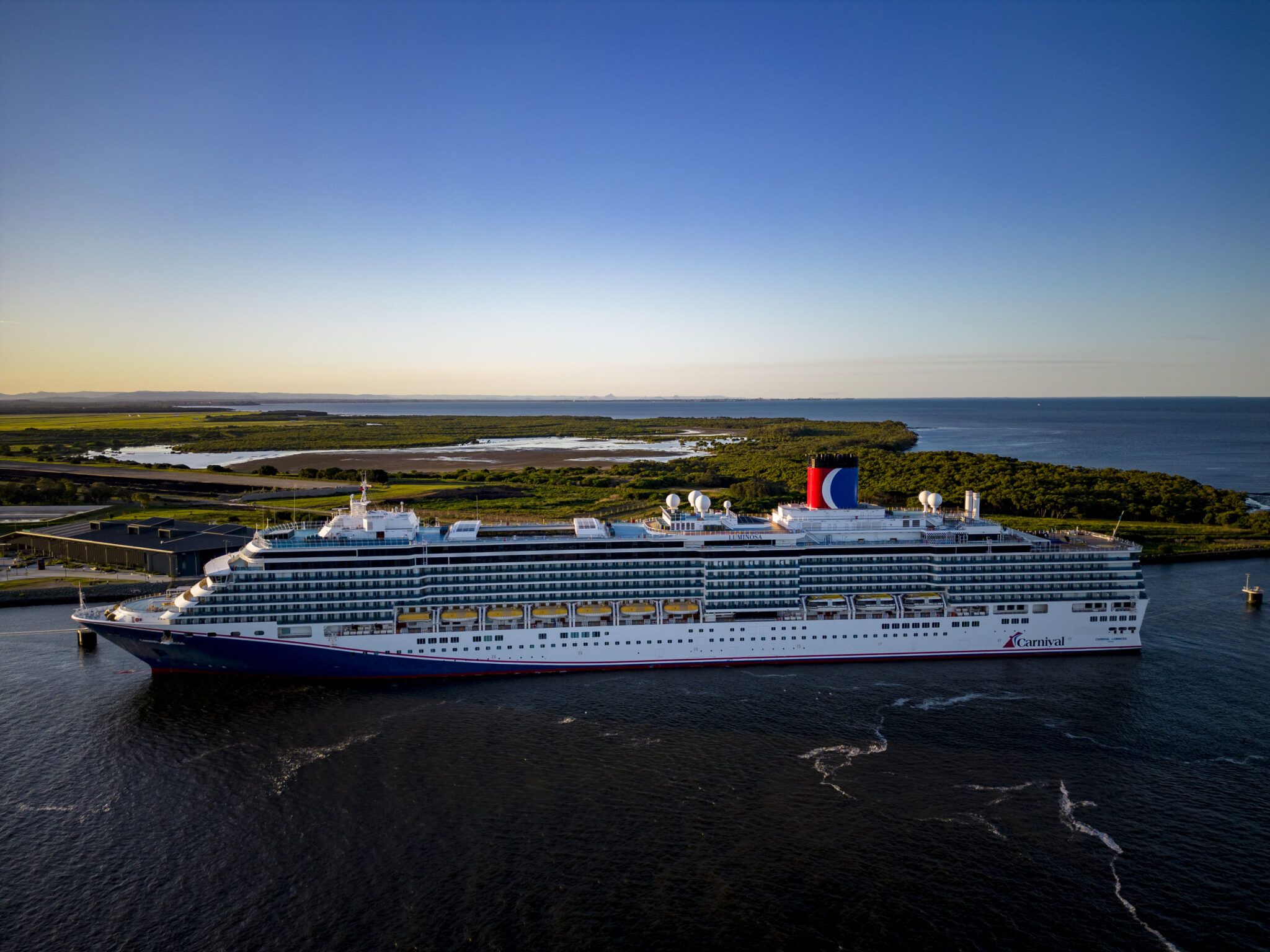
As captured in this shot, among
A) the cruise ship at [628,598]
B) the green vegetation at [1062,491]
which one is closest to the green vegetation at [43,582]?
the cruise ship at [628,598]

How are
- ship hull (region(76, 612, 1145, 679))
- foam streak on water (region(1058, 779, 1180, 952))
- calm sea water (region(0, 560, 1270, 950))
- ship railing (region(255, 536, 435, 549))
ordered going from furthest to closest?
→ ship railing (region(255, 536, 435, 549))
ship hull (region(76, 612, 1145, 679))
calm sea water (region(0, 560, 1270, 950))
foam streak on water (region(1058, 779, 1180, 952))

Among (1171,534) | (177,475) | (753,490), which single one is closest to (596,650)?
(753,490)

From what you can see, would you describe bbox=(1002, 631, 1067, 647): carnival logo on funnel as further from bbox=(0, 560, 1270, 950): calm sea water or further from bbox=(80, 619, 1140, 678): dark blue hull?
bbox=(80, 619, 1140, 678): dark blue hull

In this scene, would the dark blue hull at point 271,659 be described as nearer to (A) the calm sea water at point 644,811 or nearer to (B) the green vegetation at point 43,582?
(A) the calm sea water at point 644,811

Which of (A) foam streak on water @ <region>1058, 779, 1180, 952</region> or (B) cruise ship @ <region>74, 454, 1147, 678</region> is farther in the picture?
(B) cruise ship @ <region>74, 454, 1147, 678</region>

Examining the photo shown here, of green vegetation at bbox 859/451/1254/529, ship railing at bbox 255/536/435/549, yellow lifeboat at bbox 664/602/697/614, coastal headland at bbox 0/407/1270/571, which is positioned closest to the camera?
ship railing at bbox 255/536/435/549

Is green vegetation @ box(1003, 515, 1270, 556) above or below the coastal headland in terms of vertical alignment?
below

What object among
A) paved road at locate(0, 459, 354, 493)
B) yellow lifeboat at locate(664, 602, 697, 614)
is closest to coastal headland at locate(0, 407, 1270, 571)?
paved road at locate(0, 459, 354, 493)
